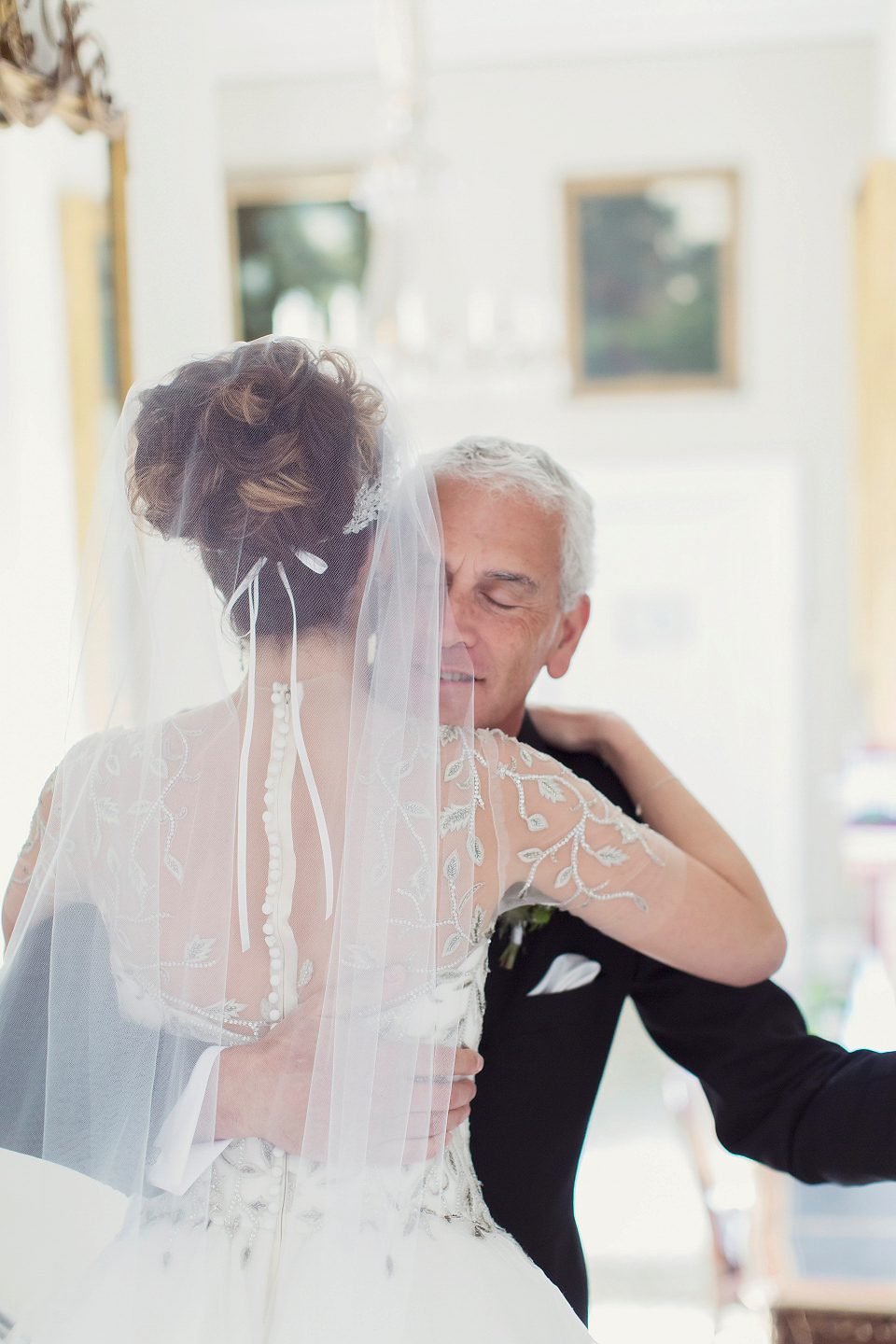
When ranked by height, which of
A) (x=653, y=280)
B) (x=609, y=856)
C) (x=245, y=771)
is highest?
(x=653, y=280)

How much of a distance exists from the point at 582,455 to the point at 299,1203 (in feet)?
15.6

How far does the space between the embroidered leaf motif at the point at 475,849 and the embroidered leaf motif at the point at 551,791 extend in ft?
0.25

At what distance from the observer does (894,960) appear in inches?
150

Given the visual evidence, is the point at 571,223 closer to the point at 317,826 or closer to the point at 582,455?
the point at 582,455

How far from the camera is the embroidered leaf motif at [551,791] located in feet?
3.39

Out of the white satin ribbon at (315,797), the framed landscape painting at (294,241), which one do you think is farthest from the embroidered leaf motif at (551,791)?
the framed landscape painting at (294,241)

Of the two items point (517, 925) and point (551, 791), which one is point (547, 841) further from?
point (517, 925)

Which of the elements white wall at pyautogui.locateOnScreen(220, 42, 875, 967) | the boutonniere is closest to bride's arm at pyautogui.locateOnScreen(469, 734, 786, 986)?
the boutonniere

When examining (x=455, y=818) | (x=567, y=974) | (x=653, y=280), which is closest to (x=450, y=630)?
(x=455, y=818)

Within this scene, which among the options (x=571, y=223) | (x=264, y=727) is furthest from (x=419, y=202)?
(x=264, y=727)

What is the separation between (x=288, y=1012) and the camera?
39.4 inches

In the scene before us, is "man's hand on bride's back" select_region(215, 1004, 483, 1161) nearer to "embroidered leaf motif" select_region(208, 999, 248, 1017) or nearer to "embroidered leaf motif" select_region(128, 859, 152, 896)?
"embroidered leaf motif" select_region(208, 999, 248, 1017)

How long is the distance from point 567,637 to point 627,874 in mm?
433

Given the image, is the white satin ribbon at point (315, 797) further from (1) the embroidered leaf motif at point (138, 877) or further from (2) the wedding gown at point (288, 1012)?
(1) the embroidered leaf motif at point (138, 877)
